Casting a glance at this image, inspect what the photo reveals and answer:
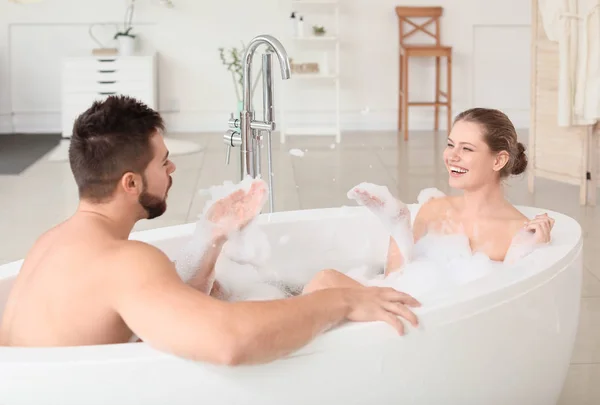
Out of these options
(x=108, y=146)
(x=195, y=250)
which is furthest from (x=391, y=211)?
(x=108, y=146)

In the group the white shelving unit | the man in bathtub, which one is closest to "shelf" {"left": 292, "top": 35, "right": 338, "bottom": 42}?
the white shelving unit

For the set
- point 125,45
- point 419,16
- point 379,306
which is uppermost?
point 419,16

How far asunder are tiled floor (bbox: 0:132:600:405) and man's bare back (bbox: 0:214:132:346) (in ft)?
5.83

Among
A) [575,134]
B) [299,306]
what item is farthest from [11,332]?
[575,134]

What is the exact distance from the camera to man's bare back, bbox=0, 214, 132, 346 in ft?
4.98

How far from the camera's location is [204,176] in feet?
18.3

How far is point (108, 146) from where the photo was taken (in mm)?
1587

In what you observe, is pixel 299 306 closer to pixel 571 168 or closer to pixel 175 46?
pixel 571 168

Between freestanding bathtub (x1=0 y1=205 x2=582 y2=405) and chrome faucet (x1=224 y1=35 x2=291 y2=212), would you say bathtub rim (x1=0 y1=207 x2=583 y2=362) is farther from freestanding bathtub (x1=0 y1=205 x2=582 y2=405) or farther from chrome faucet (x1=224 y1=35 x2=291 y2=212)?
chrome faucet (x1=224 y1=35 x2=291 y2=212)

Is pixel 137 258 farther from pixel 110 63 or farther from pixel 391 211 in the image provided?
pixel 110 63

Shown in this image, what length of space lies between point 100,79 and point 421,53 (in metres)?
2.37

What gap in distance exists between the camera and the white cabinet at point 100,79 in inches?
266

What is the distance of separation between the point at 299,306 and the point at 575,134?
3.48 metres

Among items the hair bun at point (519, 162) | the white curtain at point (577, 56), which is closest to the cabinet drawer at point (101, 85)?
the white curtain at point (577, 56)
